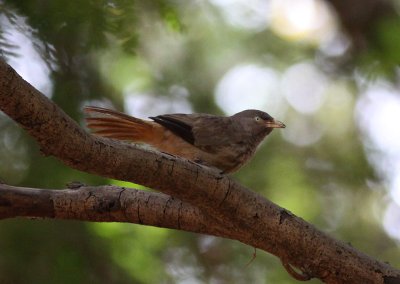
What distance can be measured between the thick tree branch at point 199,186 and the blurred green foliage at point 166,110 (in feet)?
1.83

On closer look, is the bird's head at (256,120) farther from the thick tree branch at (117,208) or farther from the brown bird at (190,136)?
the thick tree branch at (117,208)

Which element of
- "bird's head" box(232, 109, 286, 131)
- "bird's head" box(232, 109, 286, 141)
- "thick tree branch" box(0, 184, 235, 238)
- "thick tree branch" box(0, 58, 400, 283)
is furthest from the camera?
"bird's head" box(232, 109, 286, 131)

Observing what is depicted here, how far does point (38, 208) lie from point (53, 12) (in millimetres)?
854

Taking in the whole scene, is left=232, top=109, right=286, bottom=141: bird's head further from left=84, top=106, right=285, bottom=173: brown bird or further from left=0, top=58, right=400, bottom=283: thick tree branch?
left=0, top=58, right=400, bottom=283: thick tree branch

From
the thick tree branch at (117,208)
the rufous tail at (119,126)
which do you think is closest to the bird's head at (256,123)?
the rufous tail at (119,126)

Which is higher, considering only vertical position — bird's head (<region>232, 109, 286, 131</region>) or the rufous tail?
bird's head (<region>232, 109, 286, 131</region>)

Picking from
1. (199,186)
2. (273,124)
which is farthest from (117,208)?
(273,124)

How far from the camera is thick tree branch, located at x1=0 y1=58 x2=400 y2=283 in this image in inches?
103

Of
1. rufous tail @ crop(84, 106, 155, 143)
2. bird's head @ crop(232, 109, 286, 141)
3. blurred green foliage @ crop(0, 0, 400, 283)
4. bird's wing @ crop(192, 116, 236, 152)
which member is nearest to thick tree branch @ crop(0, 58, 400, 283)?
blurred green foliage @ crop(0, 0, 400, 283)

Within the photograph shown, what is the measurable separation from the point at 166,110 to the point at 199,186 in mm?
3212

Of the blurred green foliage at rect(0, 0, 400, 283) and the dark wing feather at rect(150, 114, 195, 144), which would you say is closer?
the blurred green foliage at rect(0, 0, 400, 283)

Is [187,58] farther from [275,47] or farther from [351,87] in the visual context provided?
[351,87]

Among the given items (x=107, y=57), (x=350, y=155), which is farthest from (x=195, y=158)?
(x=350, y=155)

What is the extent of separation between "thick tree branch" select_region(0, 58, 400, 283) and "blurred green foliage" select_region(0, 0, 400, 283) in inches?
22.0
